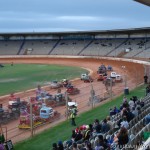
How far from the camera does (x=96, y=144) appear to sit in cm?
1256

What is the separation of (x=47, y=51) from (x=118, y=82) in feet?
166

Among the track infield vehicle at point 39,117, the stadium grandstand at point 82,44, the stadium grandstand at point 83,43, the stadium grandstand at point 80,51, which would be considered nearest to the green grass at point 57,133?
the stadium grandstand at point 80,51

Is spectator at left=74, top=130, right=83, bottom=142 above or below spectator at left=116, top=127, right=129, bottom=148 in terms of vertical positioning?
below

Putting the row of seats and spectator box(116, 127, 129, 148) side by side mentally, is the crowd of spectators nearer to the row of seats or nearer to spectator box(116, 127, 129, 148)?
spectator box(116, 127, 129, 148)

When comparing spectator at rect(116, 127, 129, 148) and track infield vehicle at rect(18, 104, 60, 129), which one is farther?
track infield vehicle at rect(18, 104, 60, 129)

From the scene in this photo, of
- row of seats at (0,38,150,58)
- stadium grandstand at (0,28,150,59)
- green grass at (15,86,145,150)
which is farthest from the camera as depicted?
stadium grandstand at (0,28,150,59)

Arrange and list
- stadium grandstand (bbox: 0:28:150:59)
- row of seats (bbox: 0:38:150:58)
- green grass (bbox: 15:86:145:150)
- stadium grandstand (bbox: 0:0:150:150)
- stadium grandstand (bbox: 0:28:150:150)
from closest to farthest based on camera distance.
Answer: green grass (bbox: 15:86:145:150), stadium grandstand (bbox: 0:0:150:150), row of seats (bbox: 0:38:150:58), stadium grandstand (bbox: 0:28:150:150), stadium grandstand (bbox: 0:28:150:59)

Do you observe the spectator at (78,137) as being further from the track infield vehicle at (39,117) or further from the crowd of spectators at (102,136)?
the track infield vehicle at (39,117)

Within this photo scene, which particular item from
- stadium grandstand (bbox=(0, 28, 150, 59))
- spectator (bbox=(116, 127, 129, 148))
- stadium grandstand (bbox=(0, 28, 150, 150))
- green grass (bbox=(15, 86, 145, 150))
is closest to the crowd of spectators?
spectator (bbox=(116, 127, 129, 148))

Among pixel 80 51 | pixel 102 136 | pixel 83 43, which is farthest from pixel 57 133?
pixel 83 43

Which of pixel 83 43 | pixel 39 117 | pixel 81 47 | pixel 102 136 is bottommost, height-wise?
pixel 39 117

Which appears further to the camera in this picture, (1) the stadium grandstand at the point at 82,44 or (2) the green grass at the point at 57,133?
(1) the stadium grandstand at the point at 82,44

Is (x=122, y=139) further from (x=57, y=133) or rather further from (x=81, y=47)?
(x=81, y=47)

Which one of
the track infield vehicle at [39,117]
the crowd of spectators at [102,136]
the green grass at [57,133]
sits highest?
the crowd of spectators at [102,136]
